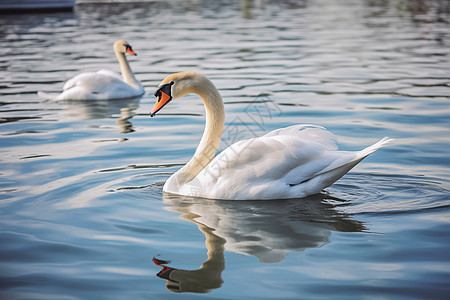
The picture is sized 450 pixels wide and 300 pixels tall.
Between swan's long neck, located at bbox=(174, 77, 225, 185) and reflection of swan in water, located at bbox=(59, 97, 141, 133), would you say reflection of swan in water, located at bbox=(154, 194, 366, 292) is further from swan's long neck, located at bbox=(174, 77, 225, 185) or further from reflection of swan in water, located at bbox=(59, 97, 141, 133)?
reflection of swan in water, located at bbox=(59, 97, 141, 133)

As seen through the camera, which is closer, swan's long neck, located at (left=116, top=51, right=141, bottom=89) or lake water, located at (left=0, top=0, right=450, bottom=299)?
lake water, located at (left=0, top=0, right=450, bottom=299)

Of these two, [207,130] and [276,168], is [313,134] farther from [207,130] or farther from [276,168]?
[207,130]

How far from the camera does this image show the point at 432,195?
19.1 feet

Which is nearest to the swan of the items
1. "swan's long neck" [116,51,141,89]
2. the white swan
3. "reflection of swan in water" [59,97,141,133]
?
"reflection of swan in water" [59,97,141,133]

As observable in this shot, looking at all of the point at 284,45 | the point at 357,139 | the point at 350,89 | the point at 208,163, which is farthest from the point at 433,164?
the point at 284,45

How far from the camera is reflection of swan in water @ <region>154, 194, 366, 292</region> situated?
4309mm

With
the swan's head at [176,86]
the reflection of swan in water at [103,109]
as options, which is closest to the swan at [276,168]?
the swan's head at [176,86]

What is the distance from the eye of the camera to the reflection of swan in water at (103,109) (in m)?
10.0

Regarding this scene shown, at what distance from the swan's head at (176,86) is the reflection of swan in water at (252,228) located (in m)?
0.93

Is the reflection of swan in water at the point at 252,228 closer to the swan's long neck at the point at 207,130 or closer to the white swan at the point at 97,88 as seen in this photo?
the swan's long neck at the point at 207,130

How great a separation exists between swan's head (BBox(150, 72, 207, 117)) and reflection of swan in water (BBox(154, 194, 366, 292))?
0.93 meters

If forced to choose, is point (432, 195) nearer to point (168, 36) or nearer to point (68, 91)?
point (68, 91)

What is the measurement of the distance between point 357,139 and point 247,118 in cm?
204

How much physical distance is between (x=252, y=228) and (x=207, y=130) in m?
1.47
